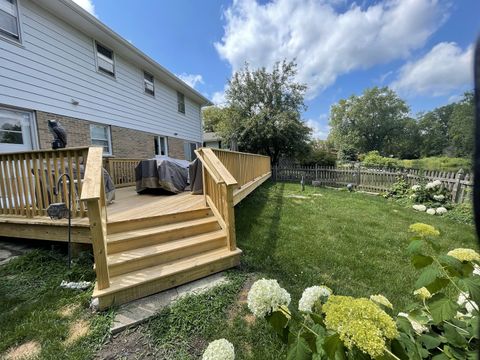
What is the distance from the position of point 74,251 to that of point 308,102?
60.0 feet

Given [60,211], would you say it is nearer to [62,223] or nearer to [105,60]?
[62,223]

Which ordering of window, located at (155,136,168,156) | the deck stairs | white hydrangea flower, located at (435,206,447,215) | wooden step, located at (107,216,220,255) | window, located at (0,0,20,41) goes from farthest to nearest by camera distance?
1. window, located at (155,136,168,156)
2. white hydrangea flower, located at (435,206,447,215)
3. window, located at (0,0,20,41)
4. wooden step, located at (107,216,220,255)
5. the deck stairs

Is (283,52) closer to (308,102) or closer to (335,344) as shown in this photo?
(308,102)

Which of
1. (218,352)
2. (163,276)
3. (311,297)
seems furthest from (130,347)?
(311,297)

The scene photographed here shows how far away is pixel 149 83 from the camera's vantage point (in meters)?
9.72

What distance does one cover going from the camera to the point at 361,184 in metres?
11.9

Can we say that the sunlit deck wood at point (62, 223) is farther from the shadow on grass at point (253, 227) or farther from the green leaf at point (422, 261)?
the green leaf at point (422, 261)

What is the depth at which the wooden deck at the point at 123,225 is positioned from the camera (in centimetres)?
268

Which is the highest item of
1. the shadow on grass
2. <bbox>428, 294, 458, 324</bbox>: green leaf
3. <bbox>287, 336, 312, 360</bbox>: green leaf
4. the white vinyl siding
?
the white vinyl siding

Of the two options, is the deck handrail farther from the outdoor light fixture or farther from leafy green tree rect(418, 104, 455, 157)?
leafy green tree rect(418, 104, 455, 157)

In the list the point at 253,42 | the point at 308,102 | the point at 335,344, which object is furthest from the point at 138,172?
the point at 308,102

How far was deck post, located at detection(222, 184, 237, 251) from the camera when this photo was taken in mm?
3307

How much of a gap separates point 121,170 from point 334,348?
8.15 metres

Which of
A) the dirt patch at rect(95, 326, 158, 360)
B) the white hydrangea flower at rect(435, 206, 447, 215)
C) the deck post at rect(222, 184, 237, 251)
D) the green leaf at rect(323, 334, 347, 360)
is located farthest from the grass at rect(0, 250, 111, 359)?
the white hydrangea flower at rect(435, 206, 447, 215)
